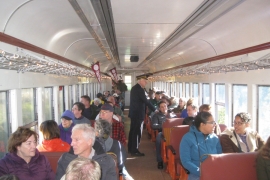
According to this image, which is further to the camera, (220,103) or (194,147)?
(220,103)

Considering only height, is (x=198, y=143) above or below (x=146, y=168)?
above

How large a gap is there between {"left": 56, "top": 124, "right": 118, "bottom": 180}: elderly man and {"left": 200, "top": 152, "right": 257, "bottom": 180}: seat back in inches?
46.5

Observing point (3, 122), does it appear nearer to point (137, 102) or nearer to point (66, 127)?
point (66, 127)

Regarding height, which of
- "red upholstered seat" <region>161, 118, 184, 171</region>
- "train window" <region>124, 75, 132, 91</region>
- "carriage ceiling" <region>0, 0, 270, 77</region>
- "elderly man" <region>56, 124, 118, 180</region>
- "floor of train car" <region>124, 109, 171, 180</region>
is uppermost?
"carriage ceiling" <region>0, 0, 270, 77</region>

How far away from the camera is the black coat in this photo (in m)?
7.45

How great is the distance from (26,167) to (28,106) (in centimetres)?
242

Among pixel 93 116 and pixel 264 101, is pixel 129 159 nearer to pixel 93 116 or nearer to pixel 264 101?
pixel 93 116

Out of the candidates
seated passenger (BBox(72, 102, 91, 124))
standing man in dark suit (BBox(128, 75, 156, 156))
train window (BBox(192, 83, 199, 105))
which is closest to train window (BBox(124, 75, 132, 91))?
train window (BBox(192, 83, 199, 105))

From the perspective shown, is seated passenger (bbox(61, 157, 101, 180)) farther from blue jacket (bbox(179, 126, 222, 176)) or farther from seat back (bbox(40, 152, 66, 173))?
blue jacket (bbox(179, 126, 222, 176))

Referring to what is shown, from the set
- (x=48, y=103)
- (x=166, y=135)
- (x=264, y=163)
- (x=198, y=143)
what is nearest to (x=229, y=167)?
(x=264, y=163)

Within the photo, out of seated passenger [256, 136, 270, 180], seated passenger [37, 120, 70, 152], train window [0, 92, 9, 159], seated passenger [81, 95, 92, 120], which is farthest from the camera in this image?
seated passenger [81, 95, 92, 120]

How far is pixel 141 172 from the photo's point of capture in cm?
663

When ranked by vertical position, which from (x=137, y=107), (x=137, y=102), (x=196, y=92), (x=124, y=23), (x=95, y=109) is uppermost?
(x=124, y=23)

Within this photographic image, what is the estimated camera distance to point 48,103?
716 cm
